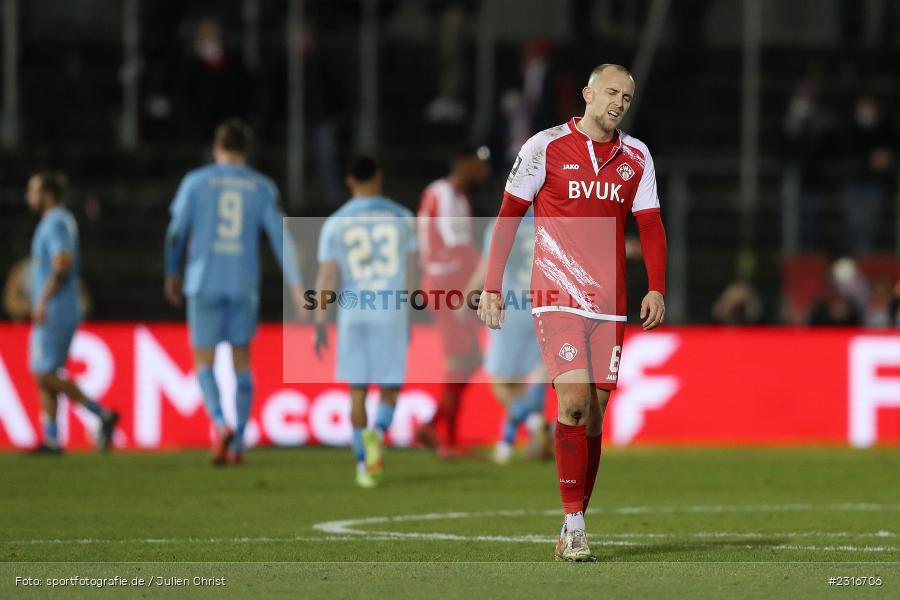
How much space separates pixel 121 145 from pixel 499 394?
26.1 feet

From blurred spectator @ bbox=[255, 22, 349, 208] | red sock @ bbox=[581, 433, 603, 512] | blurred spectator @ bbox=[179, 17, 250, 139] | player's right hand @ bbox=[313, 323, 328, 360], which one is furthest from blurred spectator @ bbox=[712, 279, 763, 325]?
red sock @ bbox=[581, 433, 603, 512]

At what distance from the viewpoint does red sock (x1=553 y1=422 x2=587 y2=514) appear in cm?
830

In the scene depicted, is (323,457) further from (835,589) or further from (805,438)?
(835,589)

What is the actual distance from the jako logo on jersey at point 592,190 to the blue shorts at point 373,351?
4.60 meters

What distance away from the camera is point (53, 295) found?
15.2 metres

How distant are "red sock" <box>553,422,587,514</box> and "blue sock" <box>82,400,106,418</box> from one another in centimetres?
761

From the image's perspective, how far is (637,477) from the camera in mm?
13516

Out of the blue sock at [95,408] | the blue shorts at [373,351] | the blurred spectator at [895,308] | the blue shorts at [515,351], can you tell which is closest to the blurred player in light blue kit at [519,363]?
the blue shorts at [515,351]

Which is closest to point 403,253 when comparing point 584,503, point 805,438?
point 584,503

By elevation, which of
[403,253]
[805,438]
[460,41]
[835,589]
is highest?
[460,41]

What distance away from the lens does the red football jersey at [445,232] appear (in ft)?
50.0

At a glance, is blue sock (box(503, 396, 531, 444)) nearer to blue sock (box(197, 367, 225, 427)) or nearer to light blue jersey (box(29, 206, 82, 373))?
blue sock (box(197, 367, 225, 427))

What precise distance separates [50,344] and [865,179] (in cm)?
969

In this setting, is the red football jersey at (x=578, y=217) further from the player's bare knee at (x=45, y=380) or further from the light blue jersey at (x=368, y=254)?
the player's bare knee at (x=45, y=380)
